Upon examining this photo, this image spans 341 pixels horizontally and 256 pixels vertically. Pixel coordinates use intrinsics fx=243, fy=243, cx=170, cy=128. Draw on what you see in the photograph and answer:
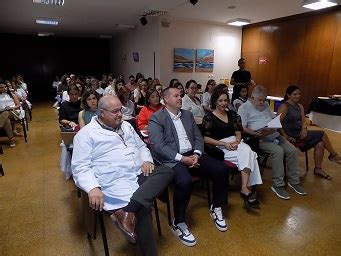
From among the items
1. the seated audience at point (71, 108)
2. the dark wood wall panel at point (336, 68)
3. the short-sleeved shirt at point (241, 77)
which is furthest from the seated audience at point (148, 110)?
the dark wood wall panel at point (336, 68)

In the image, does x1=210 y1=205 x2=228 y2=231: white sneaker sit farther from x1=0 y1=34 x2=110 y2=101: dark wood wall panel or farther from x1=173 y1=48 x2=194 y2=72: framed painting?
x1=0 y1=34 x2=110 y2=101: dark wood wall panel

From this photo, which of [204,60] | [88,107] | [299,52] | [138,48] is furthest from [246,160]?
[138,48]

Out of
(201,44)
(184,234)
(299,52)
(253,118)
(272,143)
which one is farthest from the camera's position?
(201,44)

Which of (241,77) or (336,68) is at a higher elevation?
(336,68)

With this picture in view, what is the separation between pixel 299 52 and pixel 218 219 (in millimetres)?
6017

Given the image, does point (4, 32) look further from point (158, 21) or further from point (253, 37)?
point (253, 37)

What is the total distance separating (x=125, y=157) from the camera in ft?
5.83

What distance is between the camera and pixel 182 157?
210 centimetres

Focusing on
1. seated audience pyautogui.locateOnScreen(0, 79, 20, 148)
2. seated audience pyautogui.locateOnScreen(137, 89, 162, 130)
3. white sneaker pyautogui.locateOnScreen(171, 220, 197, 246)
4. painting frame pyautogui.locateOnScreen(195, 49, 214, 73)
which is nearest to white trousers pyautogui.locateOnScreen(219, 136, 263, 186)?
white sneaker pyautogui.locateOnScreen(171, 220, 197, 246)

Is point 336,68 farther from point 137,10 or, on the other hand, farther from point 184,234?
point 184,234

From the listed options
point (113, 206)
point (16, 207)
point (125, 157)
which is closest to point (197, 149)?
point (125, 157)

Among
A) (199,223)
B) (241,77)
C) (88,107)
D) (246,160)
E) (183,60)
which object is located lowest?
(199,223)

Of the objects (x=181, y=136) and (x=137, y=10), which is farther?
(x=137, y=10)

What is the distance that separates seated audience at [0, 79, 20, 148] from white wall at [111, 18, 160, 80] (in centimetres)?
384
